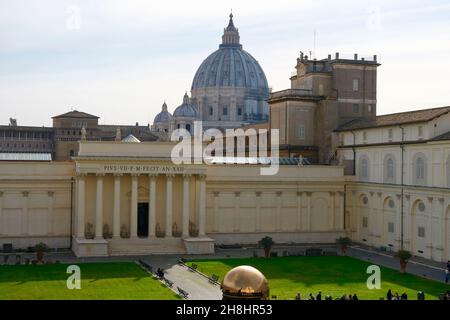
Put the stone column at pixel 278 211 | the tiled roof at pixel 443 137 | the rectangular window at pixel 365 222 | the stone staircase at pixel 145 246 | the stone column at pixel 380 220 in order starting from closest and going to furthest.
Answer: the tiled roof at pixel 443 137, the stone staircase at pixel 145 246, the stone column at pixel 380 220, the rectangular window at pixel 365 222, the stone column at pixel 278 211

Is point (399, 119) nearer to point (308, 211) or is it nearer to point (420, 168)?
point (420, 168)

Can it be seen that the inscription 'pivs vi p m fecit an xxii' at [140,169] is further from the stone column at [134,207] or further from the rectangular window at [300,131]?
the rectangular window at [300,131]

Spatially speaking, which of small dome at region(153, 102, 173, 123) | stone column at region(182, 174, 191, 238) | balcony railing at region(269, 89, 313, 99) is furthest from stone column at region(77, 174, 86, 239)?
small dome at region(153, 102, 173, 123)

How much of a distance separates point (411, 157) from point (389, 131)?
4903mm

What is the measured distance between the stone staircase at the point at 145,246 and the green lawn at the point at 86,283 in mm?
6577

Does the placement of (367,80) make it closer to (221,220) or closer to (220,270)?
(221,220)

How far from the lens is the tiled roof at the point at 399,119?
58094mm

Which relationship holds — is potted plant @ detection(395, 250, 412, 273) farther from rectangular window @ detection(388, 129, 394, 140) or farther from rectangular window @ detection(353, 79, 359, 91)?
rectangular window @ detection(353, 79, 359, 91)

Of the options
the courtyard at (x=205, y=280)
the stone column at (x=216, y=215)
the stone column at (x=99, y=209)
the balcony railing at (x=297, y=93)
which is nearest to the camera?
the courtyard at (x=205, y=280)

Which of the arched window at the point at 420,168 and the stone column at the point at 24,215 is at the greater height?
the arched window at the point at 420,168

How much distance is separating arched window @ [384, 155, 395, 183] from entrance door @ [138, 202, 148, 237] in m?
21.6

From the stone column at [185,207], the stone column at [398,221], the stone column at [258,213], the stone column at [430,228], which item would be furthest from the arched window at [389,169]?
the stone column at [185,207]

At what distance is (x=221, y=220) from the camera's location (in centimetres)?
6681
